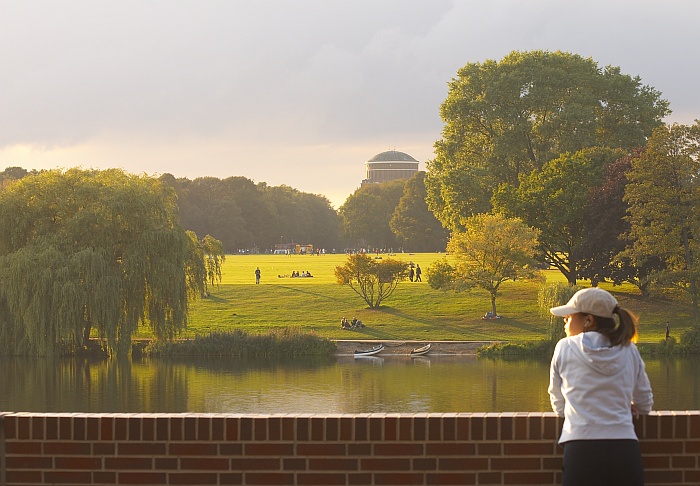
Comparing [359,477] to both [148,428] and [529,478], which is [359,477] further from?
[148,428]

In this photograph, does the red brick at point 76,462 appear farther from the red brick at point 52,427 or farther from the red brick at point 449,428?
the red brick at point 449,428

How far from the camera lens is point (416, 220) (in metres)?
138

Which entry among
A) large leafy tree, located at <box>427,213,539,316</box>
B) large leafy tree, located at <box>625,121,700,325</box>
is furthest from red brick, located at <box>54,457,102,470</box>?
large leafy tree, located at <box>427,213,539,316</box>

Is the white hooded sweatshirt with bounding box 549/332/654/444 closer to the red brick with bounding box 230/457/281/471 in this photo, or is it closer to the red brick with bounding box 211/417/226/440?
the red brick with bounding box 230/457/281/471

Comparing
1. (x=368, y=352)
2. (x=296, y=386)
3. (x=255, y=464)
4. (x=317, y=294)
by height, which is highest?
(x=255, y=464)

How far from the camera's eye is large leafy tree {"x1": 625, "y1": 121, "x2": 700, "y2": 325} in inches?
2207

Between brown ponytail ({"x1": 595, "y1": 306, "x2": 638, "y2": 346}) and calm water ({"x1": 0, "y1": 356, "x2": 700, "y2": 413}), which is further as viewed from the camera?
calm water ({"x1": 0, "y1": 356, "x2": 700, "y2": 413})

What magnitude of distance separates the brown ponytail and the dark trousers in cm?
53

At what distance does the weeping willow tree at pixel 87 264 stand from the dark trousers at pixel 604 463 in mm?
40774

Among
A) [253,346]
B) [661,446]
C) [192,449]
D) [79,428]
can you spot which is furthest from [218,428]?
[253,346]

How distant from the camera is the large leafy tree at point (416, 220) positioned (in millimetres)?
138750

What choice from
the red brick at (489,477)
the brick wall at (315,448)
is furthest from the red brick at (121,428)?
the red brick at (489,477)

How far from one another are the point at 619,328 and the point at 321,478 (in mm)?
1823

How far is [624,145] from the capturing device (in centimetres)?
6988
